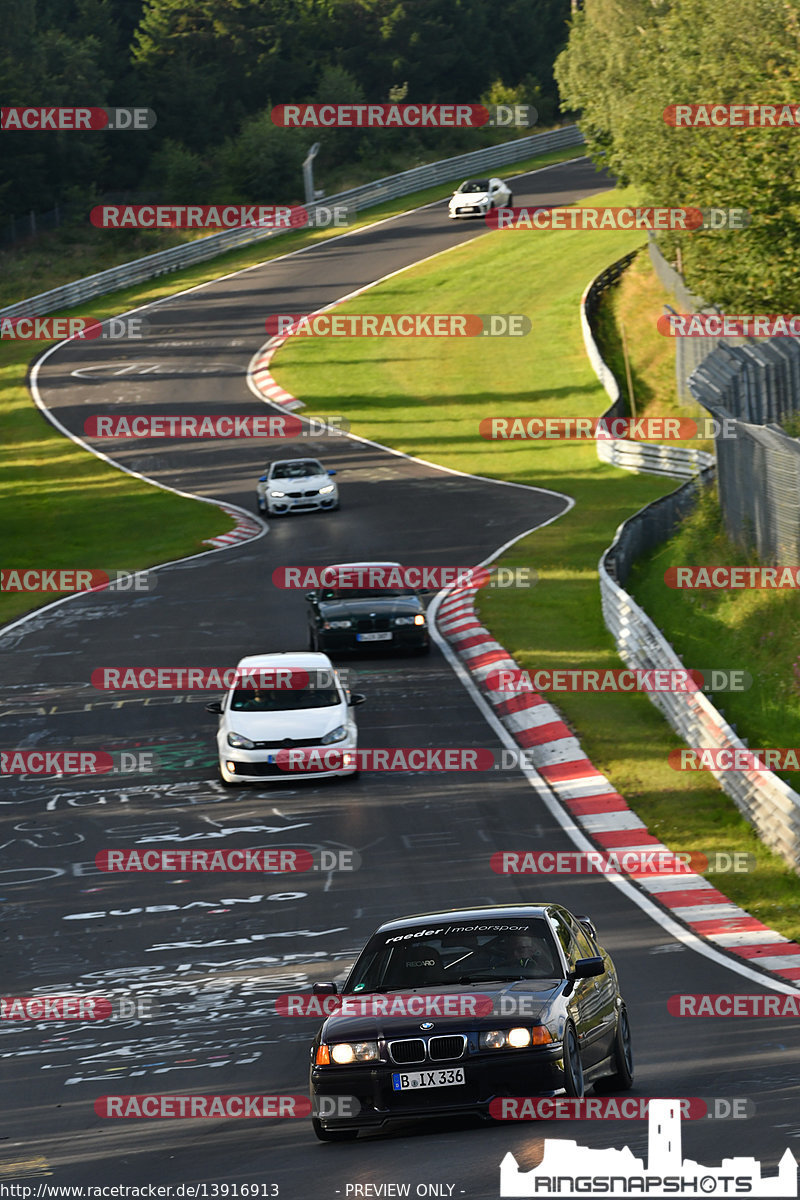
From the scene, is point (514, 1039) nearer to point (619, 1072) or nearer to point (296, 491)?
point (619, 1072)

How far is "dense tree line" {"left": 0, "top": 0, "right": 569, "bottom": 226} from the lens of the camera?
276 ft

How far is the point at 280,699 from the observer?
2014 cm

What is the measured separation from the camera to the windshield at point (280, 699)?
1997 centimetres

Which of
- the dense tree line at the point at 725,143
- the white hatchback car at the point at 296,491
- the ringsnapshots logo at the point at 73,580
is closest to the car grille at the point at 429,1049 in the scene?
the ringsnapshots logo at the point at 73,580

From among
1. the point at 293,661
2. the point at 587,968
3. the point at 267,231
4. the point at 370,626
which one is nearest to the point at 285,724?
the point at 293,661

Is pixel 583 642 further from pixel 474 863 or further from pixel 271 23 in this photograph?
pixel 271 23

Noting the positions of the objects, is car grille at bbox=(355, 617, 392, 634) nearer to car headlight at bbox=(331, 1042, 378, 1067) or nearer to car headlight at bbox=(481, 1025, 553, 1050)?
car headlight at bbox=(331, 1042, 378, 1067)

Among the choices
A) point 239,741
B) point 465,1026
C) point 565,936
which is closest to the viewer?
point 465,1026

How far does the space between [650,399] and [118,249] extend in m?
36.3

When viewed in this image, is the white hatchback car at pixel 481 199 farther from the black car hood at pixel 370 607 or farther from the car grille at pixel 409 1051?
the car grille at pixel 409 1051

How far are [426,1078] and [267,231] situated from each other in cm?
7010

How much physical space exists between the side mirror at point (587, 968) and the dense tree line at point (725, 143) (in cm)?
2367

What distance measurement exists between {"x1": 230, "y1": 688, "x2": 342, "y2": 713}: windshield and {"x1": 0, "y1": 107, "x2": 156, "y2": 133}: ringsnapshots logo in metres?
65.8

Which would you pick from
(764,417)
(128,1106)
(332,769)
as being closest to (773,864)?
(332,769)
